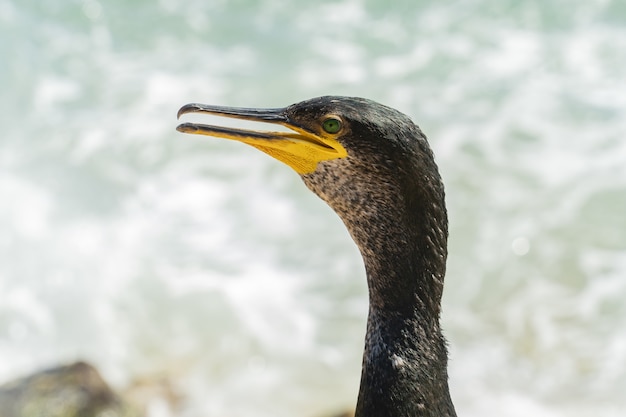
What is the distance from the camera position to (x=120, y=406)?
544 centimetres

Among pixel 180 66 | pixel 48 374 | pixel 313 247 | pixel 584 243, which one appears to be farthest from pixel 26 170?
pixel 584 243

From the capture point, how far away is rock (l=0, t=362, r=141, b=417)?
5.05 m

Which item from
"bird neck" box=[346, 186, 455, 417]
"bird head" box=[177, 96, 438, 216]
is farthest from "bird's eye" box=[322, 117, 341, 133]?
"bird neck" box=[346, 186, 455, 417]

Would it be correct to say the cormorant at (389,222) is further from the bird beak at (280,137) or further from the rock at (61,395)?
the rock at (61,395)

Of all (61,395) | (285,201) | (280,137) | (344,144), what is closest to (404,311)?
(344,144)

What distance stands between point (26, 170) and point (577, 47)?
21.1 feet

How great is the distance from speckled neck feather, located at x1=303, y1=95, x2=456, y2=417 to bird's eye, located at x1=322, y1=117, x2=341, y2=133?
0.16 ft

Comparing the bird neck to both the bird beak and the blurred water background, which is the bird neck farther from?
the blurred water background

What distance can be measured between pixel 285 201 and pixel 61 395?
4.30m

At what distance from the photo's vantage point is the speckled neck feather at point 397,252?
2.48 meters

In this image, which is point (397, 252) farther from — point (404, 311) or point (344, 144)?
point (344, 144)

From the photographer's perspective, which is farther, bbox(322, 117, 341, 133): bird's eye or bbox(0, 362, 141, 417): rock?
bbox(0, 362, 141, 417): rock

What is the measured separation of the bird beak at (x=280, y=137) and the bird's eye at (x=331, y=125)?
1.0 inches

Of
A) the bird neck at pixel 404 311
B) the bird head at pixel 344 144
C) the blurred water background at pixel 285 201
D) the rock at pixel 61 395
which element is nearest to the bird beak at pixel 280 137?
the bird head at pixel 344 144
